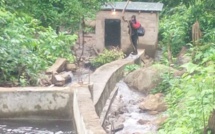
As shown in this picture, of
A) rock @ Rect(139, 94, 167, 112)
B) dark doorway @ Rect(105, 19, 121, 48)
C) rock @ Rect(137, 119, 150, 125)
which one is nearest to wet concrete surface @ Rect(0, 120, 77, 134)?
rock @ Rect(137, 119, 150, 125)

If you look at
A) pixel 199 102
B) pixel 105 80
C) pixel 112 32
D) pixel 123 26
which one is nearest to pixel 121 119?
pixel 105 80

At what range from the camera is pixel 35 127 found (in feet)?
27.1

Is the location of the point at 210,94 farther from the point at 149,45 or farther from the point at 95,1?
the point at 149,45

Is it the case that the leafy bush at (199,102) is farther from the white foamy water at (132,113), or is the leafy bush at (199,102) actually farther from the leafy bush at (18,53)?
the leafy bush at (18,53)

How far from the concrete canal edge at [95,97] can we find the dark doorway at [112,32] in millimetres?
4021

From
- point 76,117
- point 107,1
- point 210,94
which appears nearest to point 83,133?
point 76,117

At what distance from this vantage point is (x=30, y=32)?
12430 millimetres

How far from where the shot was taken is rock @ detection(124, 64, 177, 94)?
42.3ft

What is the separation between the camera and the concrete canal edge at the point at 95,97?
678 cm

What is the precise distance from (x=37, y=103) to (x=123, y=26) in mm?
11706

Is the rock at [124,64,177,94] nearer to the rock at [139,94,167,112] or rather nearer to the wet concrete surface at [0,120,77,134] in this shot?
the rock at [139,94,167,112]

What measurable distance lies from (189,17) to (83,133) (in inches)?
456

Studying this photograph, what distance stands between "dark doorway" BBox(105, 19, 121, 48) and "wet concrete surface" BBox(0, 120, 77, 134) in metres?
11.9

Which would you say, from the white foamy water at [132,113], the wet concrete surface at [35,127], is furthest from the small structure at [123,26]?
the wet concrete surface at [35,127]
